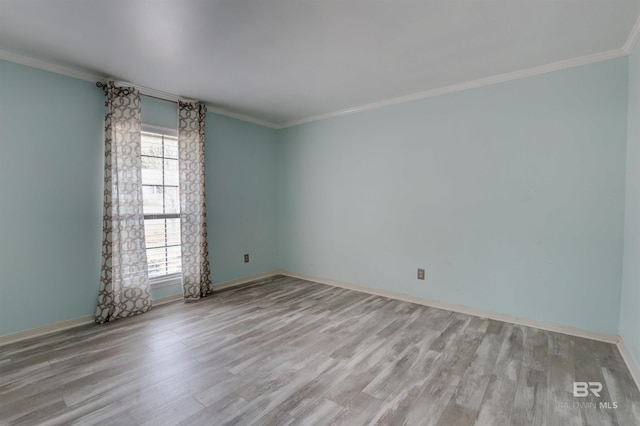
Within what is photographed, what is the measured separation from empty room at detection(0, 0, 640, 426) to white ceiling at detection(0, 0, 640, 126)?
0.07 ft

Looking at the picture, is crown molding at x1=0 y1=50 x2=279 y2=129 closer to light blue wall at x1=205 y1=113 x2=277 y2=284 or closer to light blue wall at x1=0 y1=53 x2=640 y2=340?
light blue wall at x1=0 y1=53 x2=640 y2=340

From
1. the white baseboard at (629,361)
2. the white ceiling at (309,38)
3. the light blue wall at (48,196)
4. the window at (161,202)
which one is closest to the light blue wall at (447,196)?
the light blue wall at (48,196)

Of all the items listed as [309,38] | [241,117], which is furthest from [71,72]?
[309,38]

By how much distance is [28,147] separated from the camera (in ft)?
8.68

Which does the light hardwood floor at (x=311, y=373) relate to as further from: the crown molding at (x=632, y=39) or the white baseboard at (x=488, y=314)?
the crown molding at (x=632, y=39)

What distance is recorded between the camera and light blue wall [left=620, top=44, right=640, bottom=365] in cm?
212

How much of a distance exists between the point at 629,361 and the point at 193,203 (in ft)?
14.6

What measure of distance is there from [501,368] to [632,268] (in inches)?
50.4

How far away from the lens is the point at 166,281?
365 cm

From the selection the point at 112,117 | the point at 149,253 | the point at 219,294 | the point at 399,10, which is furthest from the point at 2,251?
the point at 399,10

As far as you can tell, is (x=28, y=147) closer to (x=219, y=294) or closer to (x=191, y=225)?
(x=191, y=225)

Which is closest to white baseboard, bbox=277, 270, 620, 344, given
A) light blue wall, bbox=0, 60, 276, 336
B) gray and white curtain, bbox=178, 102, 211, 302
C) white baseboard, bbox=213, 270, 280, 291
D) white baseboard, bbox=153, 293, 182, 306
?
white baseboard, bbox=213, 270, 280, 291

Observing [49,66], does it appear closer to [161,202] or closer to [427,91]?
[161,202]

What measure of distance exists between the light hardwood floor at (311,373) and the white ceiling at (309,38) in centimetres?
251
